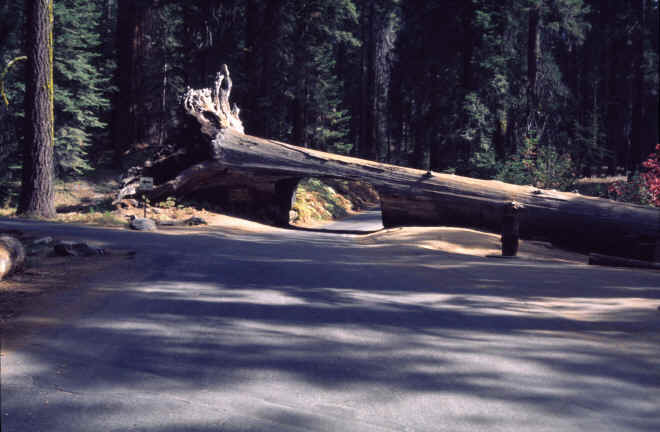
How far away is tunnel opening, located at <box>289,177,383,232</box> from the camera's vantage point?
70.8ft

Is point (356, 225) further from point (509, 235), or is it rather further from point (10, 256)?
point (10, 256)

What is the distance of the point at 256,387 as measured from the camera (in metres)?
3.84

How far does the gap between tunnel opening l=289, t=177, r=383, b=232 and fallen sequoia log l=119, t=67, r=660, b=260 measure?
98.5 inches

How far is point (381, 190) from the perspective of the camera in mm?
16141

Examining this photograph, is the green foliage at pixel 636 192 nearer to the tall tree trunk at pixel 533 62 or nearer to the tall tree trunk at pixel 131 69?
the tall tree trunk at pixel 533 62

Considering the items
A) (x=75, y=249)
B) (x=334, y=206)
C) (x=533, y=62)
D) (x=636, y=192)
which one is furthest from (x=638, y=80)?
(x=75, y=249)

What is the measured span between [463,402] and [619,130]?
50.7 meters

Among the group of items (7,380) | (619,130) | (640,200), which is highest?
(619,130)

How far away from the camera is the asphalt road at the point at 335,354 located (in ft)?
11.2

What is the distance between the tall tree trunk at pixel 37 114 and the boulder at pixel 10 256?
29.3 ft

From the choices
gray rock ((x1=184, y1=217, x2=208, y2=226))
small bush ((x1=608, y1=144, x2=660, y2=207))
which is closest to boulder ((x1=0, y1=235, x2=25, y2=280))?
gray rock ((x1=184, y1=217, x2=208, y2=226))

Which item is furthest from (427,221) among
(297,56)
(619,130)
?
(619,130)

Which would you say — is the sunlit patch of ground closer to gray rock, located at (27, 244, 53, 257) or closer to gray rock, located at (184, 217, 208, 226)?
gray rock, located at (184, 217, 208, 226)

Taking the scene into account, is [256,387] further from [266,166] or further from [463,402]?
[266,166]
